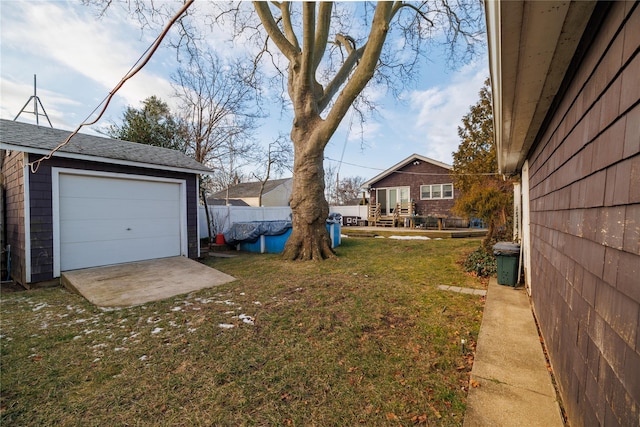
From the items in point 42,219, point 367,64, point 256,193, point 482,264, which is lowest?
point 482,264

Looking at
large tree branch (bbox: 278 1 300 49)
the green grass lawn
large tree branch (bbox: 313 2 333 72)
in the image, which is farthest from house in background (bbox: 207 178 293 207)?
the green grass lawn

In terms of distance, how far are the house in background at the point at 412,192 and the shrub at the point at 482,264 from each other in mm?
9444

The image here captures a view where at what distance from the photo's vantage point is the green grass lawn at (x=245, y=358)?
6.42ft

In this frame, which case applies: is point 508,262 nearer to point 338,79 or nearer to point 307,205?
point 307,205

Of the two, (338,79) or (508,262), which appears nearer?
(508,262)

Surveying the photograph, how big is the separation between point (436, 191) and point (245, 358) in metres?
16.4

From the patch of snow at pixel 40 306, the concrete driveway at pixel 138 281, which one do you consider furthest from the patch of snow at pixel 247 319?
the patch of snow at pixel 40 306

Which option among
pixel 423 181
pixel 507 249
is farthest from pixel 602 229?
pixel 423 181

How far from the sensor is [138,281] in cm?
541

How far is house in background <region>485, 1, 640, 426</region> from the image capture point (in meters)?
1.01

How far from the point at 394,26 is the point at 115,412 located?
11.7 metres

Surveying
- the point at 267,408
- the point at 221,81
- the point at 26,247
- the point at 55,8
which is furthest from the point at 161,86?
the point at 267,408

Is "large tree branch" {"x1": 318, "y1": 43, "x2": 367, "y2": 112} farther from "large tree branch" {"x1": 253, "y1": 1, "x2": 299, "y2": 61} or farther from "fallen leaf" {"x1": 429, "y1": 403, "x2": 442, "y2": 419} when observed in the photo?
"fallen leaf" {"x1": 429, "y1": 403, "x2": 442, "y2": 419}

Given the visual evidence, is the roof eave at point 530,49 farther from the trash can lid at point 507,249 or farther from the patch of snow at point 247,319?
the patch of snow at point 247,319
